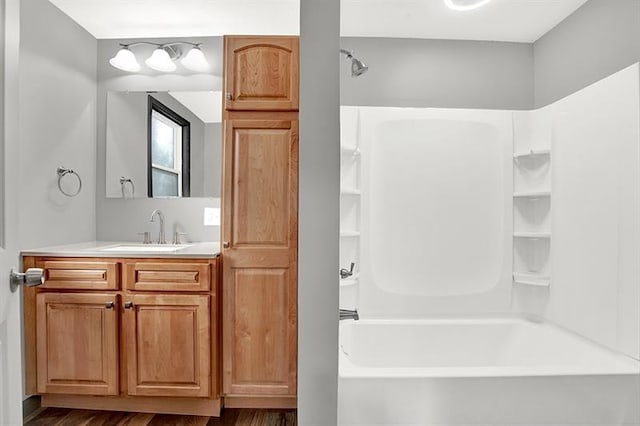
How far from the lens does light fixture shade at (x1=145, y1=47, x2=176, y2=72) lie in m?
2.62

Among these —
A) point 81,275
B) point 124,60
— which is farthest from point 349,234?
point 124,60

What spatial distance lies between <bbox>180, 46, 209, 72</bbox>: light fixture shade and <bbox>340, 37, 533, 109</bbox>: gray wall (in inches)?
38.3

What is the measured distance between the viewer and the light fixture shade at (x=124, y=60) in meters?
2.62

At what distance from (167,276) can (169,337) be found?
326 millimetres

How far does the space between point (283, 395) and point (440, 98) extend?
202 centimetres

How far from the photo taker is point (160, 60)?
8.59 ft

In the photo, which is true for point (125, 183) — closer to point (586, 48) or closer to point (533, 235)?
point (533, 235)

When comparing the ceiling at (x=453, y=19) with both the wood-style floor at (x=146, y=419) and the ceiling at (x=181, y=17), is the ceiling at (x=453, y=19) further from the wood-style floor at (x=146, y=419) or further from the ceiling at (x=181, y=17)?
the wood-style floor at (x=146, y=419)

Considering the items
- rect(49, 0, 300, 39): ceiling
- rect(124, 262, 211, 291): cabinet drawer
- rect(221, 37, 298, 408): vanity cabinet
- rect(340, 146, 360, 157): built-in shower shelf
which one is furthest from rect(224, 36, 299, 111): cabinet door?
rect(124, 262, 211, 291): cabinet drawer

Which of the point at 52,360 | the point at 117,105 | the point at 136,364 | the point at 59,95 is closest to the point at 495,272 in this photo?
the point at 136,364

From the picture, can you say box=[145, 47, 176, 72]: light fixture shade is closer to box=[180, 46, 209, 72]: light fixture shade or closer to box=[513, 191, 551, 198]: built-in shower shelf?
box=[180, 46, 209, 72]: light fixture shade

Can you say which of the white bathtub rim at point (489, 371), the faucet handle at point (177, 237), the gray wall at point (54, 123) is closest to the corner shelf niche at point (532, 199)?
the white bathtub rim at point (489, 371)

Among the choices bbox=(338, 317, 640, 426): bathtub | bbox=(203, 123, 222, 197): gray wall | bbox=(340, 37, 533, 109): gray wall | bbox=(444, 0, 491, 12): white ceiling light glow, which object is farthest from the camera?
bbox=(203, 123, 222, 197): gray wall

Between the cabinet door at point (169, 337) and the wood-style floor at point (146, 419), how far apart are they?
16cm
